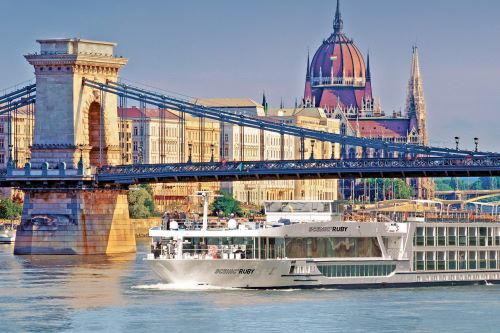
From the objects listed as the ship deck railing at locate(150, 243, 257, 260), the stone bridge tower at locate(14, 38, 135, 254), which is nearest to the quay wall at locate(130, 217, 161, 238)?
the stone bridge tower at locate(14, 38, 135, 254)

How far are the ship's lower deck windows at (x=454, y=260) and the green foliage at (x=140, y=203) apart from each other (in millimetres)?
62799

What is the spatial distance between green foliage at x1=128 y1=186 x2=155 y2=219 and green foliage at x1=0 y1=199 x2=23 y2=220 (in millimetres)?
6551

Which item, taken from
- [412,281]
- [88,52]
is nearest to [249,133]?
[88,52]

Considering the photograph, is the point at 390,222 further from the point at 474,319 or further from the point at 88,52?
the point at 88,52

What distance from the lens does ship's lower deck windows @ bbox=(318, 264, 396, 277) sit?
7281 cm

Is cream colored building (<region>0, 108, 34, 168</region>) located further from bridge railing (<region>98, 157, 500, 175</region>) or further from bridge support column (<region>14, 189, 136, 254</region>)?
bridge support column (<region>14, 189, 136, 254</region>)

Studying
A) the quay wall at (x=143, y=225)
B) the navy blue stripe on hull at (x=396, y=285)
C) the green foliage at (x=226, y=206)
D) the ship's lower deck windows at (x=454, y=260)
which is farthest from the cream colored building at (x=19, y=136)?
the navy blue stripe on hull at (x=396, y=285)

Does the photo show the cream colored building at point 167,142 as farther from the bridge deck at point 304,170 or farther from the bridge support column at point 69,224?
the bridge deck at point 304,170

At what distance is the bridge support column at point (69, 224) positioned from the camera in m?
102

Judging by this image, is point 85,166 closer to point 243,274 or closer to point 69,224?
point 69,224

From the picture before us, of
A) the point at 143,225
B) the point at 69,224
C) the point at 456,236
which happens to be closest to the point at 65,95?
the point at 69,224

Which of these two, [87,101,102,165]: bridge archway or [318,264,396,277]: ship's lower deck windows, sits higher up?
[87,101,102,165]: bridge archway

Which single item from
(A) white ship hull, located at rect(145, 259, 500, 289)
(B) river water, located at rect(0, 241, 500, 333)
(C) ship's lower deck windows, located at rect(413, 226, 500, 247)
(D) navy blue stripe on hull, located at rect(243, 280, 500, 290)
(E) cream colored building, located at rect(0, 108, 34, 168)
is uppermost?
(E) cream colored building, located at rect(0, 108, 34, 168)

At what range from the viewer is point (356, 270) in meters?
73.4
